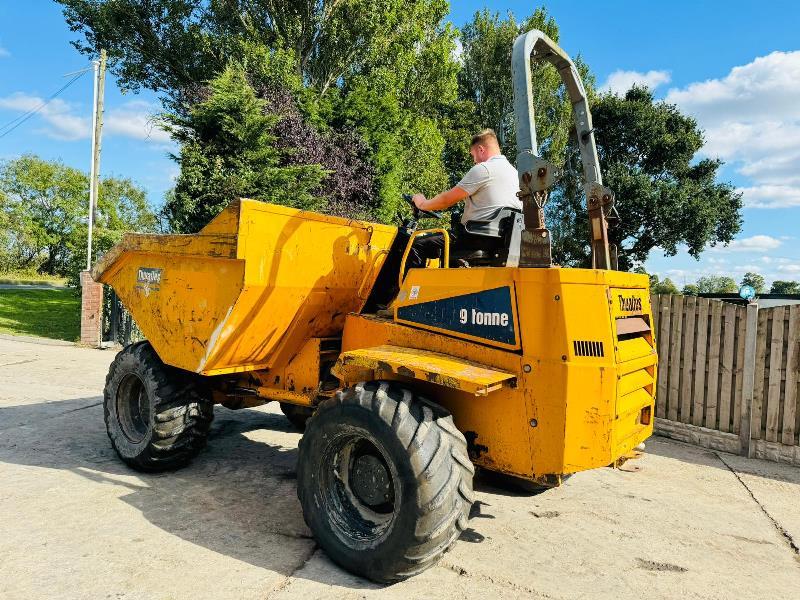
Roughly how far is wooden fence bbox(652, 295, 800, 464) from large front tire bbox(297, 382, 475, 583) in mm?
4746

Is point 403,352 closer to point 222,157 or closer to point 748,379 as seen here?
point 748,379

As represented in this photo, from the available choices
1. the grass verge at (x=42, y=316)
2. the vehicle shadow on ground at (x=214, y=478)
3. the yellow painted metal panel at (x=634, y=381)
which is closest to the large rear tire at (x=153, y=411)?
the vehicle shadow on ground at (x=214, y=478)

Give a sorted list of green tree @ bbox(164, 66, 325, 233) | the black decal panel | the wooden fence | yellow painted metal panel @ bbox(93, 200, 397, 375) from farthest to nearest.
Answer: green tree @ bbox(164, 66, 325, 233) → the wooden fence → yellow painted metal panel @ bbox(93, 200, 397, 375) → the black decal panel

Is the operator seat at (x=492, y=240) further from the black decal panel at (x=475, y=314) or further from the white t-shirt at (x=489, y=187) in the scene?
the black decal panel at (x=475, y=314)

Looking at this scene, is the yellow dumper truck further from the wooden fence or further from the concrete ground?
the wooden fence

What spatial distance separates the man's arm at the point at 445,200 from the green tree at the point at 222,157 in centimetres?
939

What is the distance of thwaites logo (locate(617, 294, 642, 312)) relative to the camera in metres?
3.29

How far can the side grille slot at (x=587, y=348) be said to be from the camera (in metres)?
2.94

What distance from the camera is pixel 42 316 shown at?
19.0m

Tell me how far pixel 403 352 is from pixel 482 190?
125 cm

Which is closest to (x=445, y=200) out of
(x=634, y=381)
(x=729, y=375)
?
(x=634, y=381)

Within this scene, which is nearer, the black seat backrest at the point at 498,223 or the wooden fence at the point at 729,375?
the black seat backrest at the point at 498,223

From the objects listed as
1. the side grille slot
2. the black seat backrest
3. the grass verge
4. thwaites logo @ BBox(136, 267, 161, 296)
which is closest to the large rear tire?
thwaites logo @ BBox(136, 267, 161, 296)

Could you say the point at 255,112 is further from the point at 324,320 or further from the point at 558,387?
the point at 558,387
